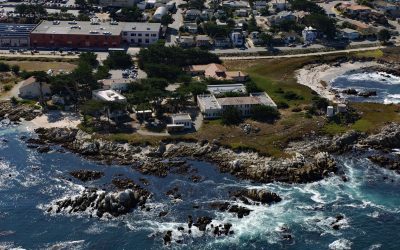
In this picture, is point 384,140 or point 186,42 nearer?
point 384,140

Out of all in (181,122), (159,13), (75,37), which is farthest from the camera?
(159,13)

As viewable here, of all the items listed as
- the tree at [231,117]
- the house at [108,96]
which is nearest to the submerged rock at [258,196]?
the tree at [231,117]

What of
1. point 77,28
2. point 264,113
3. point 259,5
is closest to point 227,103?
point 264,113

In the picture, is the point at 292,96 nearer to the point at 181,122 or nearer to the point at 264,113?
the point at 264,113

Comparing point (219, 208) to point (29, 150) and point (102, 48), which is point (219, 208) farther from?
point (102, 48)

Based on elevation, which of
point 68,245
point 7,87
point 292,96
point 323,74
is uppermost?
point 323,74

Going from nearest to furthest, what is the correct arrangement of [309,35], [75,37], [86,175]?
[86,175] < [75,37] < [309,35]

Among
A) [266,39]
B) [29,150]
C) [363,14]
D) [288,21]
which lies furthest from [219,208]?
[363,14]

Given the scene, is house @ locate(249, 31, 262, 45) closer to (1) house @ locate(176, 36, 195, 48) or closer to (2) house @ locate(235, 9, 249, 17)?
(1) house @ locate(176, 36, 195, 48)

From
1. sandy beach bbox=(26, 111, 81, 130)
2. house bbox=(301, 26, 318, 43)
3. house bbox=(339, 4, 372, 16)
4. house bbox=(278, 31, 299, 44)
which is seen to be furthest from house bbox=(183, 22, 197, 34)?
sandy beach bbox=(26, 111, 81, 130)
